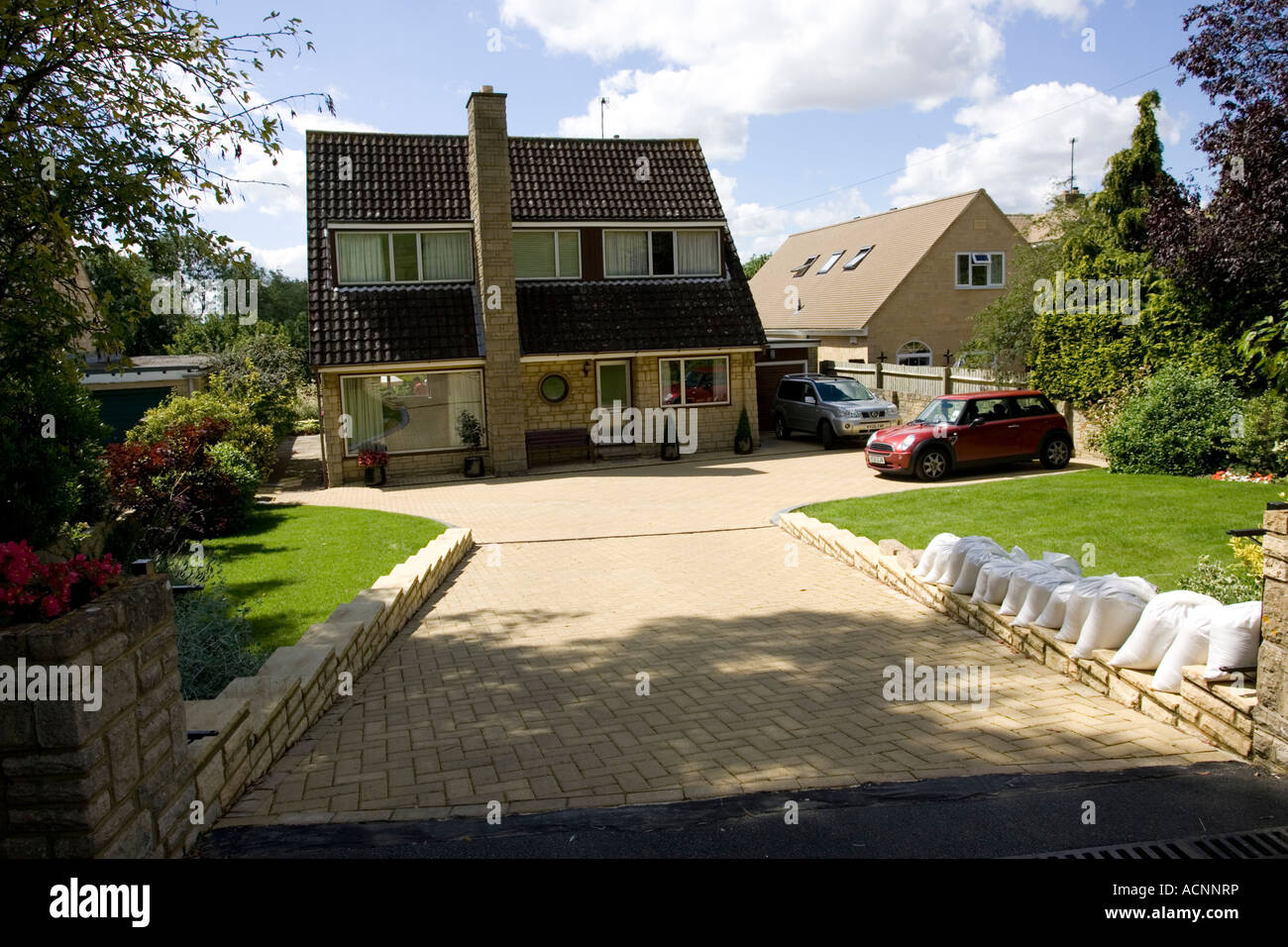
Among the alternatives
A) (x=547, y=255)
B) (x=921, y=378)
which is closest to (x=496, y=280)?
(x=547, y=255)

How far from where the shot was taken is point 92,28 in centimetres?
803

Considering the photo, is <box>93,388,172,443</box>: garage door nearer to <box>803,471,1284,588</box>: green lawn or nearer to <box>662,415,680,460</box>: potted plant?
<box>662,415,680,460</box>: potted plant

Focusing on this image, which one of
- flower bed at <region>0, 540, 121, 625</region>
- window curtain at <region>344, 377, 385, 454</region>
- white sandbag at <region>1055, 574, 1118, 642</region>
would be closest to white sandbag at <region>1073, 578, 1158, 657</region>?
white sandbag at <region>1055, 574, 1118, 642</region>

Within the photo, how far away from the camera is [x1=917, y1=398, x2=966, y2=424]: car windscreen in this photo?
19188 millimetres

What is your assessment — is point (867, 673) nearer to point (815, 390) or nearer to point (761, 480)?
point (761, 480)

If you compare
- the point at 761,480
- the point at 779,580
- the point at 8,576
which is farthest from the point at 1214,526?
the point at 8,576

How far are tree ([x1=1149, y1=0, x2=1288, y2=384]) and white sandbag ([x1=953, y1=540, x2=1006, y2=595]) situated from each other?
10.6m

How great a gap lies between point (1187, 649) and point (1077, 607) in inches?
41.7

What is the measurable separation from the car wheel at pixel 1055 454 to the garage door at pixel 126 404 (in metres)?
20.1

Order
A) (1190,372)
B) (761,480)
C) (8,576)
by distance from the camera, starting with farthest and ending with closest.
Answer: (761,480), (1190,372), (8,576)

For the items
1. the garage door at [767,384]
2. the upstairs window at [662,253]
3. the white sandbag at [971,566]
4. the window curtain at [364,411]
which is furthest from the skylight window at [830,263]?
the white sandbag at [971,566]

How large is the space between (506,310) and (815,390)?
28.8ft

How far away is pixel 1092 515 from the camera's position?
12328mm

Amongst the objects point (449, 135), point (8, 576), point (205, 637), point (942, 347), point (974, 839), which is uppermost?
point (449, 135)
